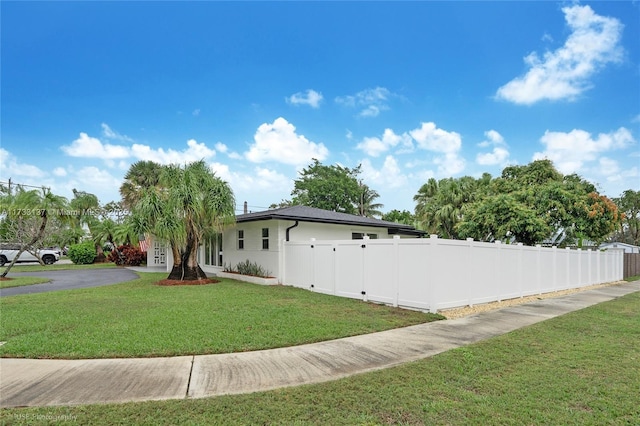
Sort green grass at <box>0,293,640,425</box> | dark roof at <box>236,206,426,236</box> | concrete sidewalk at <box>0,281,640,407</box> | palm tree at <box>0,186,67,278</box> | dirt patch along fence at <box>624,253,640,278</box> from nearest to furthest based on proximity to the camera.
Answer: green grass at <box>0,293,640,425</box> < concrete sidewalk at <box>0,281,640,407</box> < dark roof at <box>236,206,426,236</box> < palm tree at <box>0,186,67,278</box> < dirt patch along fence at <box>624,253,640,278</box>

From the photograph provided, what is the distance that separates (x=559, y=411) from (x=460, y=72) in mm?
16488

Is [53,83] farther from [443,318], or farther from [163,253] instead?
[443,318]

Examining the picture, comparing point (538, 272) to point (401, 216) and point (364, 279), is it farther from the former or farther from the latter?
point (401, 216)

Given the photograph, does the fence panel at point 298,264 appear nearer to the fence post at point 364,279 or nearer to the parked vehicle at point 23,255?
the fence post at point 364,279

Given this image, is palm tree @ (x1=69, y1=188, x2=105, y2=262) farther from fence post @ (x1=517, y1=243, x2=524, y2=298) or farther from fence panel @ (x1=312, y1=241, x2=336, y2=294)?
fence post @ (x1=517, y1=243, x2=524, y2=298)

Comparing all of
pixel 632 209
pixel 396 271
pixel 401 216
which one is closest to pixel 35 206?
pixel 396 271

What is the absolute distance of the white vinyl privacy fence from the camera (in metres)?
8.62

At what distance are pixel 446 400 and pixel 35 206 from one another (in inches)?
734

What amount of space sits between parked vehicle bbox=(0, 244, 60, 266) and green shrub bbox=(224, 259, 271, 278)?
19.5m

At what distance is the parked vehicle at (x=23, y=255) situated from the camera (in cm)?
2523

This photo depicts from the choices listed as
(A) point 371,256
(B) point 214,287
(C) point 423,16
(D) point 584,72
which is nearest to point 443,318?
(A) point 371,256

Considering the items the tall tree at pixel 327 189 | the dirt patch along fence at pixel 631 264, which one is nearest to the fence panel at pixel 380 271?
the dirt patch along fence at pixel 631 264

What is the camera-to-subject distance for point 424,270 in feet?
28.0

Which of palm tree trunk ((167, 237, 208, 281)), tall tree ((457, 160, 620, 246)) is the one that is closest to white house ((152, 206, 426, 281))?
palm tree trunk ((167, 237, 208, 281))
